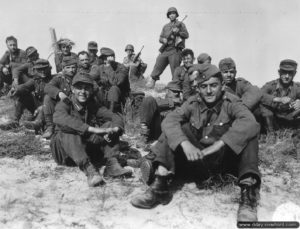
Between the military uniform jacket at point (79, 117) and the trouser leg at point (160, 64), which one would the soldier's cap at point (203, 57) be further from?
the military uniform jacket at point (79, 117)

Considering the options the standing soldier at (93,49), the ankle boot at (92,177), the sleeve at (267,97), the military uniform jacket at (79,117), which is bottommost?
the ankle boot at (92,177)

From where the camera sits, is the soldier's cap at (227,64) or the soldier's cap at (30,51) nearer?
the soldier's cap at (227,64)

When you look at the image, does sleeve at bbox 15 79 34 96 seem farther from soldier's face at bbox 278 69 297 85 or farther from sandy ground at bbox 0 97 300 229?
soldier's face at bbox 278 69 297 85

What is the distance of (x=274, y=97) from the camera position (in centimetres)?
673

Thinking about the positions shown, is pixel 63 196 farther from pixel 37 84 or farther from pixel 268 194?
pixel 37 84

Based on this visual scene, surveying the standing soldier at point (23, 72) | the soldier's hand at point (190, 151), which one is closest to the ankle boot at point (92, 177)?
the soldier's hand at point (190, 151)

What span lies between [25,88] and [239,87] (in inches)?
166

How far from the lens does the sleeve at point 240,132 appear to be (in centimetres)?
408

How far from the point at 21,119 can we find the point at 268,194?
560 centimetres

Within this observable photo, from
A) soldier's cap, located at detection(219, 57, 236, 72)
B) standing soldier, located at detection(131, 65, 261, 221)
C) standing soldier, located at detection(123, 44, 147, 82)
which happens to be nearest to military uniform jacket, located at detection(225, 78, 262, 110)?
soldier's cap, located at detection(219, 57, 236, 72)

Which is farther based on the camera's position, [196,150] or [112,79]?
[112,79]

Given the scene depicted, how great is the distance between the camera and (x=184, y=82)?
7312 millimetres

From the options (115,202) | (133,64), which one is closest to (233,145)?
(115,202)

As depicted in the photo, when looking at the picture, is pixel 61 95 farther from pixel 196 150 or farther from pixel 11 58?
pixel 11 58
